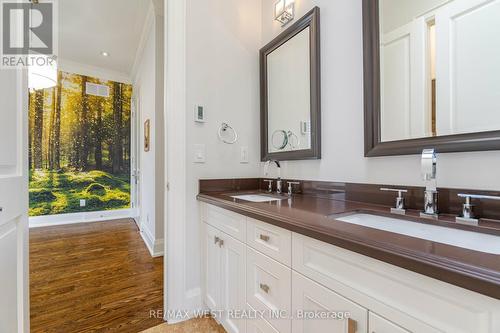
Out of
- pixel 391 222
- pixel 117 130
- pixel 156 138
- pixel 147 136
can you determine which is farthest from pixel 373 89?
pixel 117 130

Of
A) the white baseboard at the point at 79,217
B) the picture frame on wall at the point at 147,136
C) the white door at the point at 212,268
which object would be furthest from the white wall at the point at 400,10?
the white baseboard at the point at 79,217

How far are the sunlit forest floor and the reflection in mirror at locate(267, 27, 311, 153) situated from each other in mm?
3727

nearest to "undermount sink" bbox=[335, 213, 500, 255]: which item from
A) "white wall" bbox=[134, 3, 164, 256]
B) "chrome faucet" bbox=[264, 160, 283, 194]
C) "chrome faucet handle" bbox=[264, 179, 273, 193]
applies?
"chrome faucet" bbox=[264, 160, 283, 194]

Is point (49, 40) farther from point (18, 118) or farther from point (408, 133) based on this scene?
point (408, 133)

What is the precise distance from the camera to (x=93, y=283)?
2.01m

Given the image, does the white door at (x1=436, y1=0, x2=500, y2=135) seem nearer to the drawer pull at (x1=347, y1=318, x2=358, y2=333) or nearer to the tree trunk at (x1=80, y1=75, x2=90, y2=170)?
the drawer pull at (x1=347, y1=318, x2=358, y2=333)

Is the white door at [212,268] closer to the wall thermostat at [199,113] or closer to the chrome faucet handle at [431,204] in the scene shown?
the wall thermostat at [199,113]

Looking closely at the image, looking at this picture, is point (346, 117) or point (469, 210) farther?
point (346, 117)

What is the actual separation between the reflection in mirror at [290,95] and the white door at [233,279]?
31.2 inches

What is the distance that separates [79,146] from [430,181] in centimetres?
486

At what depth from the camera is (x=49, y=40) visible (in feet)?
10.2

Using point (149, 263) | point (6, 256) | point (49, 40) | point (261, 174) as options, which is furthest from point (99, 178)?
point (6, 256)

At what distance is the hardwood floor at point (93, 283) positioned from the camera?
1.53 metres

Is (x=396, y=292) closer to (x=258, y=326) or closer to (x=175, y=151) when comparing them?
(x=258, y=326)
